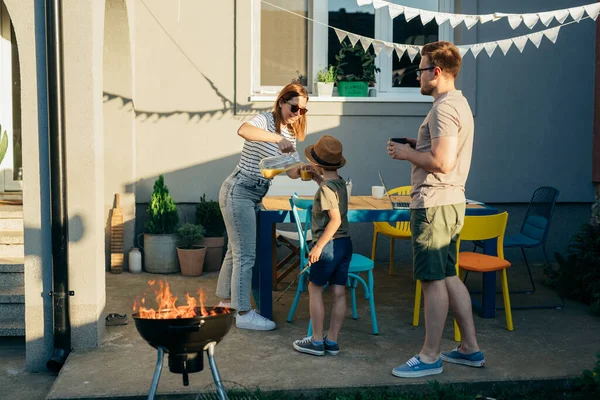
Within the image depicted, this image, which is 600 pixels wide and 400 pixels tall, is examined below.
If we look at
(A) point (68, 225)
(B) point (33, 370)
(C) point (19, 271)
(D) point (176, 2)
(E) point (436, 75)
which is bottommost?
(B) point (33, 370)

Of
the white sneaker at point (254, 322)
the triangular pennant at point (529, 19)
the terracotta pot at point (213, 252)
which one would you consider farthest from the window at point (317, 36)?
the white sneaker at point (254, 322)

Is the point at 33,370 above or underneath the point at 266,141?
underneath

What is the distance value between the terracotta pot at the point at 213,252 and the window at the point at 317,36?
5.33ft

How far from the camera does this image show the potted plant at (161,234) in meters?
7.54

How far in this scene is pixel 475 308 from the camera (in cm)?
595

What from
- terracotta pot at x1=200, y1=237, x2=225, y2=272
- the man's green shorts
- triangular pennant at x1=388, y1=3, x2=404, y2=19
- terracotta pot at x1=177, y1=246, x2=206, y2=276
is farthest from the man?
terracotta pot at x1=200, y1=237, x2=225, y2=272

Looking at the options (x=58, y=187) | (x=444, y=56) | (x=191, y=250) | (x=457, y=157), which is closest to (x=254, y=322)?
(x=58, y=187)

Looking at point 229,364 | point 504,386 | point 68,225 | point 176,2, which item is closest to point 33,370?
point 68,225

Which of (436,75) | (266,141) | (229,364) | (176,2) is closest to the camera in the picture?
(436,75)

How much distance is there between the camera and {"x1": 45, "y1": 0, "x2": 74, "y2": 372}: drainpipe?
15.2ft

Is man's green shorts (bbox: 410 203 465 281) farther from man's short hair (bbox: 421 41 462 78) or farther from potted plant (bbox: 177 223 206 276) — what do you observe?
potted plant (bbox: 177 223 206 276)

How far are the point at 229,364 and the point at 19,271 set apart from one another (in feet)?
6.79

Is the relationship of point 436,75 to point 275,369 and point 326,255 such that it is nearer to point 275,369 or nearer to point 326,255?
point 326,255

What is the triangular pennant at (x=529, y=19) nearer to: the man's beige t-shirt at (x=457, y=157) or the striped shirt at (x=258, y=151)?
the man's beige t-shirt at (x=457, y=157)
